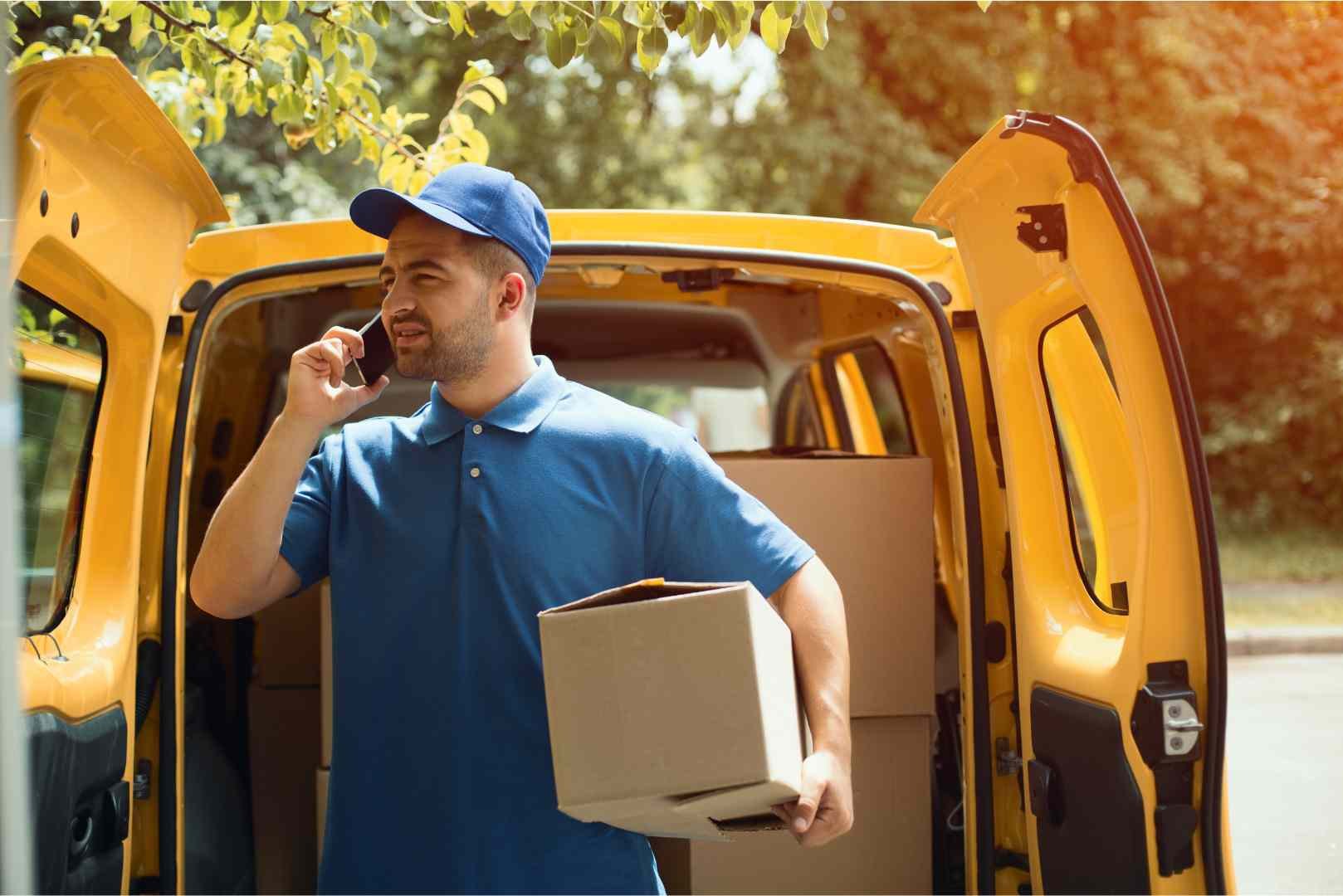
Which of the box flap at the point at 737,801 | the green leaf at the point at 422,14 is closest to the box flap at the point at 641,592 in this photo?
the box flap at the point at 737,801

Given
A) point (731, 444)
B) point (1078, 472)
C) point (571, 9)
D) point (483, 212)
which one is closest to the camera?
point (483, 212)

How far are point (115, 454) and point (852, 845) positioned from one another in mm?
1698

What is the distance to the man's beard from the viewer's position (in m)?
2.07

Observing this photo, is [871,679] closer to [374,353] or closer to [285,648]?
[374,353]

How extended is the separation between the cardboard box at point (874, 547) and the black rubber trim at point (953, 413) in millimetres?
384

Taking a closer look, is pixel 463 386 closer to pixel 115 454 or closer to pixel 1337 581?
pixel 115 454

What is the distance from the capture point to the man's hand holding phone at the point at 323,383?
6.49 ft

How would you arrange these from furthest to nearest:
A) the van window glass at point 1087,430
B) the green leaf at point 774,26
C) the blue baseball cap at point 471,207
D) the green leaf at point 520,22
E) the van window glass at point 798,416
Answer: the van window glass at point 798,416 < the green leaf at point 520,22 < the green leaf at point 774,26 < the van window glass at point 1087,430 < the blue baseball cap at point 471,207

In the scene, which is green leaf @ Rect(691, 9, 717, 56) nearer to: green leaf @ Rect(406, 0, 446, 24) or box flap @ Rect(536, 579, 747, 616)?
green leaf @ Rect(406, 0, 446, 24)

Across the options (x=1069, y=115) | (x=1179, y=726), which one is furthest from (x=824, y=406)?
(x=1069, y=115)

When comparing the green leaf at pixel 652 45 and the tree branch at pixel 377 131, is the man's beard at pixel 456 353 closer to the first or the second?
the green leaf at pixel 652 45

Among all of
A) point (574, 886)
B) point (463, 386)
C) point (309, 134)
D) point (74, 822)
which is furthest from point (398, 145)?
point (574, 886)

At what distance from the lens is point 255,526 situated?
199cm

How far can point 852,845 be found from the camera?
3.01 metres
